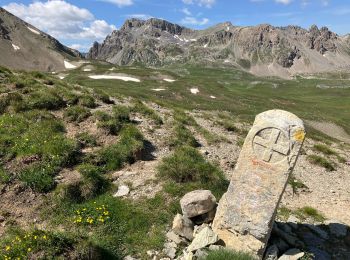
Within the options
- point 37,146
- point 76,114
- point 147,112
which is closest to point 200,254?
point 37,146

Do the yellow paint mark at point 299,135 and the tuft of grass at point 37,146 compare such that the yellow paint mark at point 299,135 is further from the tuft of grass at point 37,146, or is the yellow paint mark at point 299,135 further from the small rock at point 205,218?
the tuft of grass at point 37,146

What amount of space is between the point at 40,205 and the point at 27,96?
10.6 metres

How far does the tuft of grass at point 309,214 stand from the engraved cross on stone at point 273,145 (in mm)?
6500

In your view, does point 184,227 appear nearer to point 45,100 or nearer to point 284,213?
point 284,213

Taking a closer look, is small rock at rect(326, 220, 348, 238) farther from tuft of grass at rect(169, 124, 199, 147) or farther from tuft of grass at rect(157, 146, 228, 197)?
tuft of grass at rect(169, 124, 199, 147)

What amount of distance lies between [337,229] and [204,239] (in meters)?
6.94

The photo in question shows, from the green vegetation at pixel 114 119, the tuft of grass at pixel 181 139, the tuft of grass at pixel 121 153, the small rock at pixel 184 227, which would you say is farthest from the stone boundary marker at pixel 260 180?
the green vegetation at pixel 114 119

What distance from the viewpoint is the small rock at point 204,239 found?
12.4 m

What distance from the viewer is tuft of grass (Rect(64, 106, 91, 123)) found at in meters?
21.9

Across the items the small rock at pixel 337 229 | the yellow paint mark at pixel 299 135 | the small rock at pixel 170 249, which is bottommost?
the small rock at pixel 170 249

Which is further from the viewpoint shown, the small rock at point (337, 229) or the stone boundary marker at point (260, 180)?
the small rock at point (337, 229)

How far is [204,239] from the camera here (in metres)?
12.6

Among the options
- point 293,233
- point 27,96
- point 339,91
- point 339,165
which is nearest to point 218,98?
point 339,165

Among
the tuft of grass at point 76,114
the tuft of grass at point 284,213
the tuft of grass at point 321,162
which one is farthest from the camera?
the tuft of grass at point 321,162
